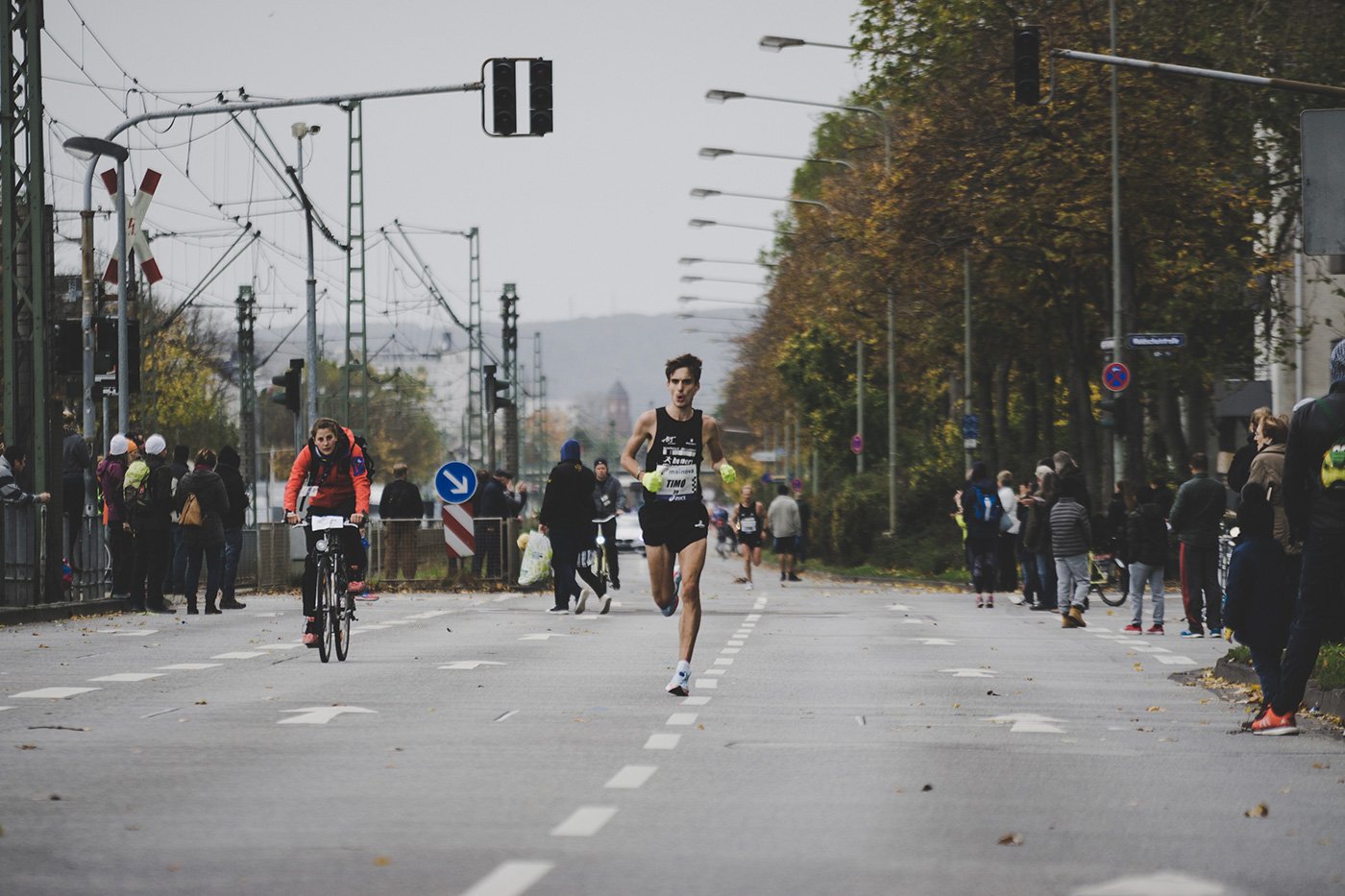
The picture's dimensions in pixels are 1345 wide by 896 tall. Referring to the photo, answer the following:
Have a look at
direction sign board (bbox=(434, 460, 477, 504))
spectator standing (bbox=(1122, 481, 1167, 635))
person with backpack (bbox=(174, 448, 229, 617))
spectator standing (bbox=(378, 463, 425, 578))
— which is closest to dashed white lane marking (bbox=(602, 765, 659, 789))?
spectator standing (bbox=(1122, 481, 1167, 635))

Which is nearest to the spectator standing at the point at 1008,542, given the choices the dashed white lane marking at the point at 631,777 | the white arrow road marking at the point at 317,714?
the white arrow road marking at the point at 317,714

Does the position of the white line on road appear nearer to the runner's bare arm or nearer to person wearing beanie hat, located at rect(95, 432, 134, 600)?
the runner's bare arm

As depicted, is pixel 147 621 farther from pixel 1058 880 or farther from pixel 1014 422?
pixel 1014 422

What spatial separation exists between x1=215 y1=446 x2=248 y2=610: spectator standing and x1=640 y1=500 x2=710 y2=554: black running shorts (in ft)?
42.4

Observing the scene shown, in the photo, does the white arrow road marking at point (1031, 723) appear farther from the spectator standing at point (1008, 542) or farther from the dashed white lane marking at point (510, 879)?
the spectator standing at point (1008, 542)

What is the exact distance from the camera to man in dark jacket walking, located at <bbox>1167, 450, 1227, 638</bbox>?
21.1 m

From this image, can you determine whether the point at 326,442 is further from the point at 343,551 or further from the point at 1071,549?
the point at 1071,549

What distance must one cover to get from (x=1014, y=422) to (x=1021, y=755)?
180 ft

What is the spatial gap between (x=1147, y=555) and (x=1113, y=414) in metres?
12.3

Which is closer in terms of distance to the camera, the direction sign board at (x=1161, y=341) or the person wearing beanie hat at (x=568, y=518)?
the person wearing beanie hat at (x=568, y=518)

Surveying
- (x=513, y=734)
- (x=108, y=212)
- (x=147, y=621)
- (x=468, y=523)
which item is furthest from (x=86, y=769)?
(x=108, y=212)

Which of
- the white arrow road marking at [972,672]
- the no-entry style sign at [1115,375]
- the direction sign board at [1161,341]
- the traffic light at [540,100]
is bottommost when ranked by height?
the white arrow road marking at [972,672]

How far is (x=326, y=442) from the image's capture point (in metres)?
16.1

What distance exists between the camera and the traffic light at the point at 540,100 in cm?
2462
